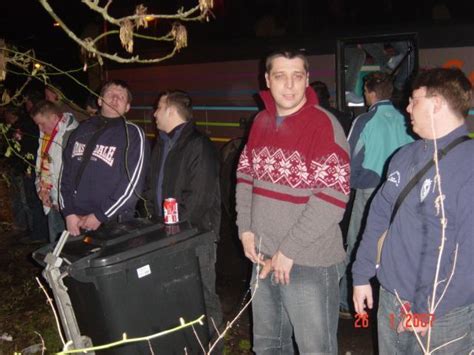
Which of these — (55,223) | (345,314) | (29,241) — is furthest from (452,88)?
(29,241)

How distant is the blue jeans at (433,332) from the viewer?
2.33 meters

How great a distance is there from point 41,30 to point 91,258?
19540mm

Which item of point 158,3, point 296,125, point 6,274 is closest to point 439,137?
point 296,125

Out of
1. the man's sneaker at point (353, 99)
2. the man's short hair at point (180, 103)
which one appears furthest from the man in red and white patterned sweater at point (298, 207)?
the man's sneaker at point (353, 99)

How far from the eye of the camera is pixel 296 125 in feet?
9.24

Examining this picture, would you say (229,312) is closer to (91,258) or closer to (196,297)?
(196,297)

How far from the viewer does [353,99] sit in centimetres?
642

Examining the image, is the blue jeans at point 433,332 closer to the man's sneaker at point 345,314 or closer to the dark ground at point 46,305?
the dark ground at point 46,305

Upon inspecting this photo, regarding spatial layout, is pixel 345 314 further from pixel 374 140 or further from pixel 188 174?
pixel 188 174

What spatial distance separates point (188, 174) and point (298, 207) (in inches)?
46.0

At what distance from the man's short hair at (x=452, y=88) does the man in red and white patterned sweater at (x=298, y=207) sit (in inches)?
22.5

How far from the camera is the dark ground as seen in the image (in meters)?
4.30

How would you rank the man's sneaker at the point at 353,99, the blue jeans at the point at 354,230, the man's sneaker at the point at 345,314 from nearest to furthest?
the blue jeans at the point at 354,230 < the man's sneaker at the point at 345,314 < the man's sneaker at the point at 353,99

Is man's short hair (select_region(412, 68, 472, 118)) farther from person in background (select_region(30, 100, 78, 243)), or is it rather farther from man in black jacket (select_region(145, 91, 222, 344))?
person in background (select_region(30, 100, 78, 243))
